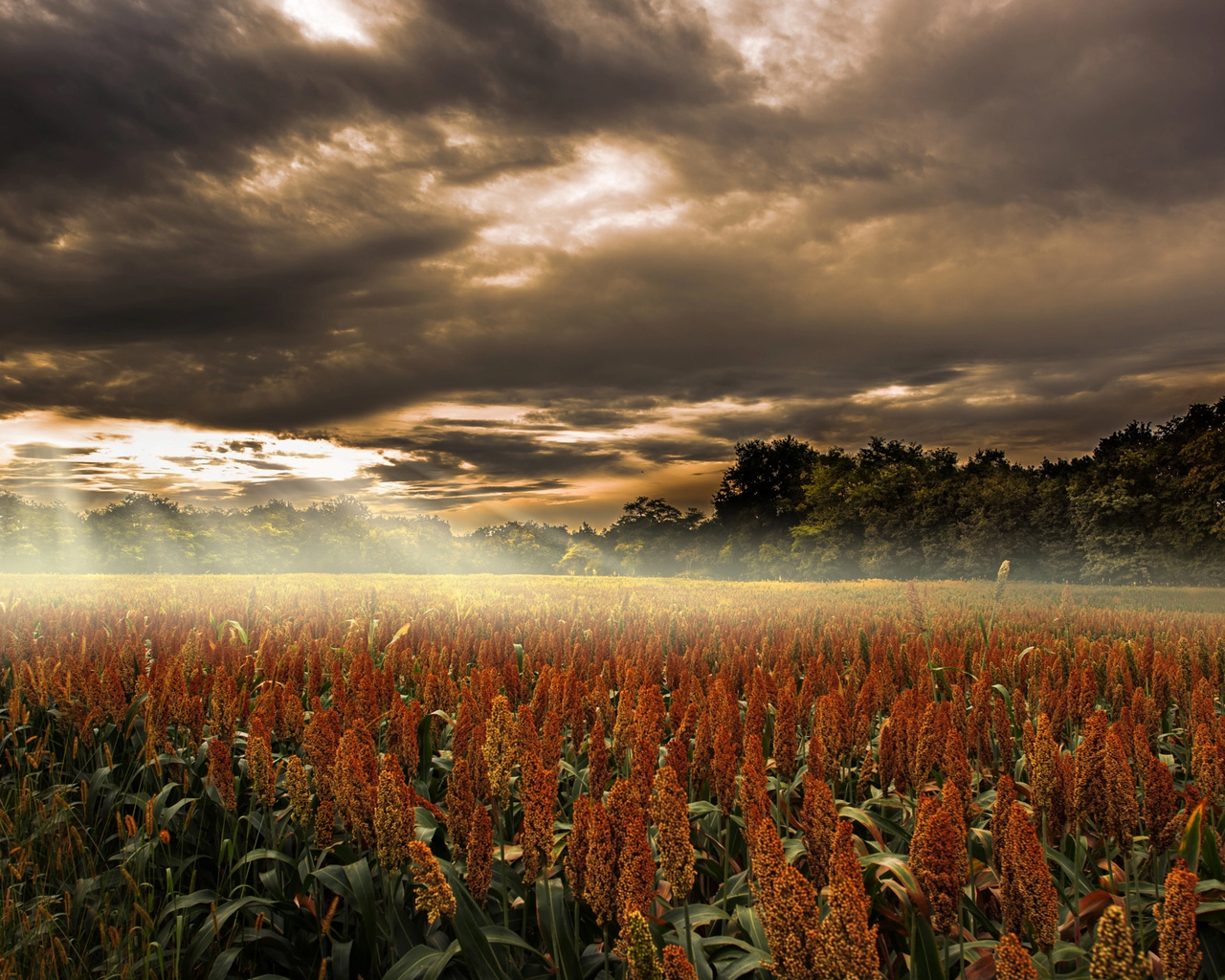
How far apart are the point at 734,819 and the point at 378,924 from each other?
1.44 meters

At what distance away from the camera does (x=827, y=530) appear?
171ft

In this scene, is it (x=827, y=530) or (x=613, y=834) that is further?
(x=827, y=530)

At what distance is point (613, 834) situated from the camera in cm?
178

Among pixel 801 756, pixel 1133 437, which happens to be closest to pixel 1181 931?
pixel 801 756

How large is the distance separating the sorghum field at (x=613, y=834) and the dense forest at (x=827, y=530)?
3646 centimetres

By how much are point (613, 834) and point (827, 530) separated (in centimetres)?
5295

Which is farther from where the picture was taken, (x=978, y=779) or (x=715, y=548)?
(x=715, y=548)

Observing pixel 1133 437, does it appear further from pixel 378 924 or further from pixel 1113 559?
pixel 378 924

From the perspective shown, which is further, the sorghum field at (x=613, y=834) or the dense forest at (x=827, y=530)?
the dense forest at (x=827, y=530)

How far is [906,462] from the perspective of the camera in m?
58.8

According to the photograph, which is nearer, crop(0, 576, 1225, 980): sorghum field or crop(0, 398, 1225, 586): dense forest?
crop(0, 576, 1225, 980): sorghum field

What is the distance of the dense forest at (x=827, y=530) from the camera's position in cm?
3556

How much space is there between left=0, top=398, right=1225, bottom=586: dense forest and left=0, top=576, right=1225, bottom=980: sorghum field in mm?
36457

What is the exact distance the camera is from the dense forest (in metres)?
35.6
